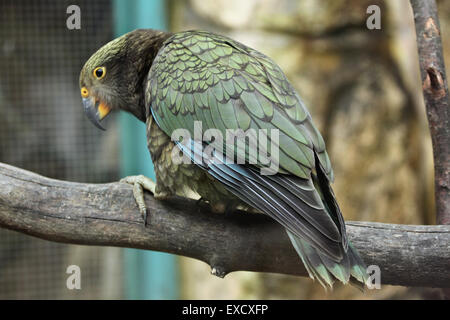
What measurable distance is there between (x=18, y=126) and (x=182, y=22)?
1086 millimetres

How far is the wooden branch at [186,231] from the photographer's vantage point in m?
1.47

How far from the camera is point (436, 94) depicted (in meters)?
1.63

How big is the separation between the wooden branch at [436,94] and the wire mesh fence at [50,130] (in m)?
1.67

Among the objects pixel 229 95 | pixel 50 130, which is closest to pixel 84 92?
pixel 229 95

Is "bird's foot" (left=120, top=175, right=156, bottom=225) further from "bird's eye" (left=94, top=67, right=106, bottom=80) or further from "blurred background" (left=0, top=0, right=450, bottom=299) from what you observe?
"blurred background" (left=0, top=0, right=450, bottom=299)

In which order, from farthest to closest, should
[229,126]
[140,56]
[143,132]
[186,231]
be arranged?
[143,132] < [140,56] < [186,231] < [229,126]

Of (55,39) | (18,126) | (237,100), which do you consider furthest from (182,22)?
(237,100)

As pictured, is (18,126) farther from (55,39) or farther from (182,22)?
(182,22)

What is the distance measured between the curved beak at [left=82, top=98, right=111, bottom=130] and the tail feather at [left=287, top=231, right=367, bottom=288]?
34.1 inches

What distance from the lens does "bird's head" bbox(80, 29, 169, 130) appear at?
1.76 meters

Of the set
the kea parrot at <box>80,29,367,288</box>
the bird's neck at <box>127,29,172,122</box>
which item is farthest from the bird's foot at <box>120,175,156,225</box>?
the bird's neck at <box>127,29,172,122</box>

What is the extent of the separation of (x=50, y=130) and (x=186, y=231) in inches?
64.9

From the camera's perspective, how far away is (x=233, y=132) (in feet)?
4.64

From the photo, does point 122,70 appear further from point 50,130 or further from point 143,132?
point 50,130
